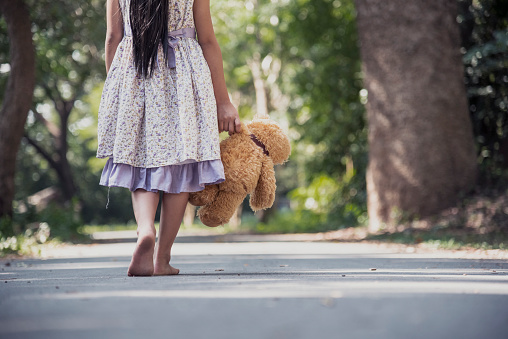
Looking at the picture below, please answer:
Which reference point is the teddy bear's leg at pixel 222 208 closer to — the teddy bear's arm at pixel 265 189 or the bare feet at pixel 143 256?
the teddy bear's arm at pixel 265 189

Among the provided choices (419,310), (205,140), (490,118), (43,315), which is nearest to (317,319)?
(419,310)

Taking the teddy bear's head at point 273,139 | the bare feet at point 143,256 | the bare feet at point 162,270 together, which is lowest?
the bare feet at point 162,270

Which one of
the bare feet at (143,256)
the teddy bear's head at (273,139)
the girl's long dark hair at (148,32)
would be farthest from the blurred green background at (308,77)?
the bare feet at (143,256)

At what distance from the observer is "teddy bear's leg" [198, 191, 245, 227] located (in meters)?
4.77

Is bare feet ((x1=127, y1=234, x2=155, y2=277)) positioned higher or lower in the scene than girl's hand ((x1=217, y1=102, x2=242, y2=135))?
lower

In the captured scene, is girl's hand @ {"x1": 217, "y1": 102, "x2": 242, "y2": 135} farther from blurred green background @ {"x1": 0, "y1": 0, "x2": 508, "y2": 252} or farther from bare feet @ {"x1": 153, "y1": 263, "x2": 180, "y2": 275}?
blurred green background @ {"x1": 0, "y1": 0, "x2": 508, "y2": 252}

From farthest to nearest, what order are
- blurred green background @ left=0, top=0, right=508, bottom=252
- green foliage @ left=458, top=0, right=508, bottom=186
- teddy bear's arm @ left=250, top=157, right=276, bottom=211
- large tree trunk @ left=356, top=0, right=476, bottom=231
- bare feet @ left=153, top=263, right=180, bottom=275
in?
blurred green background @ left=0, top=0, right=508, bottom=252
green foliage @ left=458, top=0, right=508, bottom=186
large tree trunk @ left=356, top=0, right=476, bottom=231
teddy bear's arm @ left=250, top=157, right=276, bottom=211
bare feet @ left=153, top=263, right=180, bottom=275

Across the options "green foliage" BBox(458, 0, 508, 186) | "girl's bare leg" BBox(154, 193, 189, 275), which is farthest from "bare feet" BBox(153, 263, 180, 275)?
"green foliage" BBox(458, 0, 508, 186)

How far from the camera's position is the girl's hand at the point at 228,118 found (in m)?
4.82

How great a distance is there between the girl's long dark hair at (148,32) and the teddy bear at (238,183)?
0.73 metres

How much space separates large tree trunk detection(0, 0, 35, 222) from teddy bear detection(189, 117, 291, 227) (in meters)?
7.34

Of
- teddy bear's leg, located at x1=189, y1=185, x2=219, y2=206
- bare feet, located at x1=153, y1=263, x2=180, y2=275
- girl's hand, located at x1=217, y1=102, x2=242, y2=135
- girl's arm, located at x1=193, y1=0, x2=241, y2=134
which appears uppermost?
girl's arm, located at x1=193, y1=0, x2=241, y2=134

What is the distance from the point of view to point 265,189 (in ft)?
15.8

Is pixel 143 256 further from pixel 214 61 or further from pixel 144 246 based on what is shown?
→ pixel 214 61
